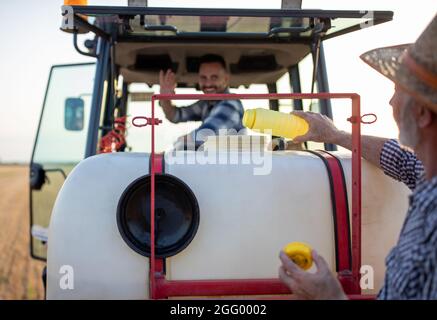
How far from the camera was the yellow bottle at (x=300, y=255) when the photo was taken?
74.5 inches

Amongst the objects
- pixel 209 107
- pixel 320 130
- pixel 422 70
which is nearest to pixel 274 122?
pixel 320 130

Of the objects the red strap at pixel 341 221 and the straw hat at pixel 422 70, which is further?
the red strap at pixel 341 221

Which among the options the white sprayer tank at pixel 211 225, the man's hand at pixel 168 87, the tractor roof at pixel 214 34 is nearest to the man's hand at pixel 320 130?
the white sprayer tank at pixel 211 225

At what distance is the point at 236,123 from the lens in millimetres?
3617

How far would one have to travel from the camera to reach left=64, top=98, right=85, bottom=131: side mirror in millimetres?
4441

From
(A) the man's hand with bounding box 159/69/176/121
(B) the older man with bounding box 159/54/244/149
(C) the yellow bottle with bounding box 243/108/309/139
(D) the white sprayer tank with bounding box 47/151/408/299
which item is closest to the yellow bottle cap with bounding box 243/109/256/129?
(C) the yellow bottle with bounding box 243/108/309/139

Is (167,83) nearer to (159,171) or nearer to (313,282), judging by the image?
(159,171)

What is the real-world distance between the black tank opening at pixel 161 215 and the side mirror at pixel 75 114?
2.22 metres

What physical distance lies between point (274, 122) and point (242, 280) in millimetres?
560

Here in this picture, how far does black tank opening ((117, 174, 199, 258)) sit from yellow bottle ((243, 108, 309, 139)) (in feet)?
1.05

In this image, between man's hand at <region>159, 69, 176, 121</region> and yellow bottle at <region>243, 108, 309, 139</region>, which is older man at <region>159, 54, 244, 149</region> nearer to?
man's hand at <region>159, 69, 176, 121</region>

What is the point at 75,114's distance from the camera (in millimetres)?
4449

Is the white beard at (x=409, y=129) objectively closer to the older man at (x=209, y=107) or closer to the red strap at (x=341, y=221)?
the red strap at (x=341, y=221)

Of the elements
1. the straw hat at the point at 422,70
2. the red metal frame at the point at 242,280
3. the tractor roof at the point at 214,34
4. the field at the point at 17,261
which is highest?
the tractor roof at the point at 214,34
